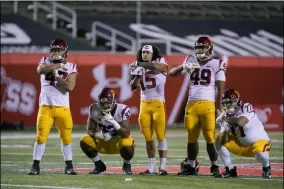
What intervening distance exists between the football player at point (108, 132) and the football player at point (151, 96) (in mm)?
244

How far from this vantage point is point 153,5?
A: 96.6ft

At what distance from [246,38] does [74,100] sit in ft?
23.6

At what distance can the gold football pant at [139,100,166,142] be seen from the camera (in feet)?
39.5

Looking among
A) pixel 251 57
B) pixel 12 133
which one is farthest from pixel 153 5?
pixel 12 133

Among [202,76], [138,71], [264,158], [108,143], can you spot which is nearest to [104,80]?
[108,143]

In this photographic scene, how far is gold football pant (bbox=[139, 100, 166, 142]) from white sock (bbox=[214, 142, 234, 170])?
0.75m

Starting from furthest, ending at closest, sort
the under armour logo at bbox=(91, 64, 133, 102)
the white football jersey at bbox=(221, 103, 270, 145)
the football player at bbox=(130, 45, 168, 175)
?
the under armour logo at bbox=(91, 64, 133, 102), the football player at bbox=(130, 45, 168, 175), the white football jersey at bbox=(221, 103, 270, 145)

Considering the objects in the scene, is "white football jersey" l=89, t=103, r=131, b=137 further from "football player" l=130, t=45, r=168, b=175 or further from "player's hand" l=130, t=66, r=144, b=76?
"player's hand" l=130, t=66, r=144, b=76

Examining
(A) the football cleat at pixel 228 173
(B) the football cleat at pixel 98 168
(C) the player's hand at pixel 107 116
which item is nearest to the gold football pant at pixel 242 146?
(A) the football cleat at pixel 228 173

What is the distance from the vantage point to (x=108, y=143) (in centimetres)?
1223

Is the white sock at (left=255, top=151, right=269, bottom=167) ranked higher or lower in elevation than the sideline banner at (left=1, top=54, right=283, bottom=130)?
lower

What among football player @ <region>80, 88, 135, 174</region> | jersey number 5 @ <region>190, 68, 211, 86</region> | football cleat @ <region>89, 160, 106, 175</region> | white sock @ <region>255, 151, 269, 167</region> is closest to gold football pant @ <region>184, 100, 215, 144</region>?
jersey number 5 @ <region>190, 68, 211, 86</region>

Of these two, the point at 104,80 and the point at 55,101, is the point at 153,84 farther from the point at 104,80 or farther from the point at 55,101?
the point at 104,80

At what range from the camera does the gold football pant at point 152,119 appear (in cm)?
1205
